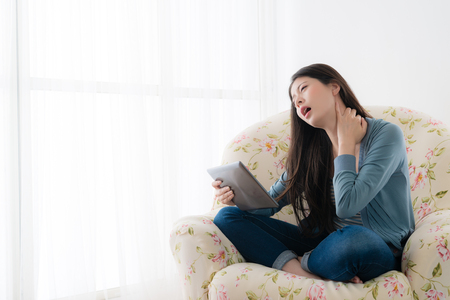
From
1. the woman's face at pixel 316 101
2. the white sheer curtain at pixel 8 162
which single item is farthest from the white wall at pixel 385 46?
the white sheer curtain at pixel 8 162

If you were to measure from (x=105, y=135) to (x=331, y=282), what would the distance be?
54.1 inches

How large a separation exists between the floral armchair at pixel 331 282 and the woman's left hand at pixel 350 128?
1.03 feet

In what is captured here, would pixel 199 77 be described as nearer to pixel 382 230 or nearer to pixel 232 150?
pixel 232 150

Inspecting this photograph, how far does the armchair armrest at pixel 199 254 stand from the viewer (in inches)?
40.8

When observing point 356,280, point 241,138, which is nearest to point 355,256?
point 356,280

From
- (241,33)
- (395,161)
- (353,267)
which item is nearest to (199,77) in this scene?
(241,33)

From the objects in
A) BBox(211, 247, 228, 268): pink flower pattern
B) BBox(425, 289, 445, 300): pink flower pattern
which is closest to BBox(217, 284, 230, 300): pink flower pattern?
BBox(211, 247, 228, 268): pink flower pattern

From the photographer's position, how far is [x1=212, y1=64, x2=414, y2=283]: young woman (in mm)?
927

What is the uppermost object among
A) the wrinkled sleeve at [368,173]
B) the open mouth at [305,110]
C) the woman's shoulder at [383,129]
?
the open mouth at [305,110]

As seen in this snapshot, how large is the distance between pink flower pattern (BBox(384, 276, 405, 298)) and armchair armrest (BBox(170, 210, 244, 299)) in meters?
0.44

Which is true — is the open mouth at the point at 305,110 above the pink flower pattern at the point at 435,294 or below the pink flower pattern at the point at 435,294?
above

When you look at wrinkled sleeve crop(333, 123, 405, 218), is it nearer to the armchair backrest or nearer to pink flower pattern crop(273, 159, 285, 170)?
the armchair backrest

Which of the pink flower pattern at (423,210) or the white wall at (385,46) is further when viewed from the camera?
the white wall at (385,46)

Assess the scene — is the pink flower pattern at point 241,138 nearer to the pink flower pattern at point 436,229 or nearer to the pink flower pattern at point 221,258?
the pink flower pattern at point 221,258
